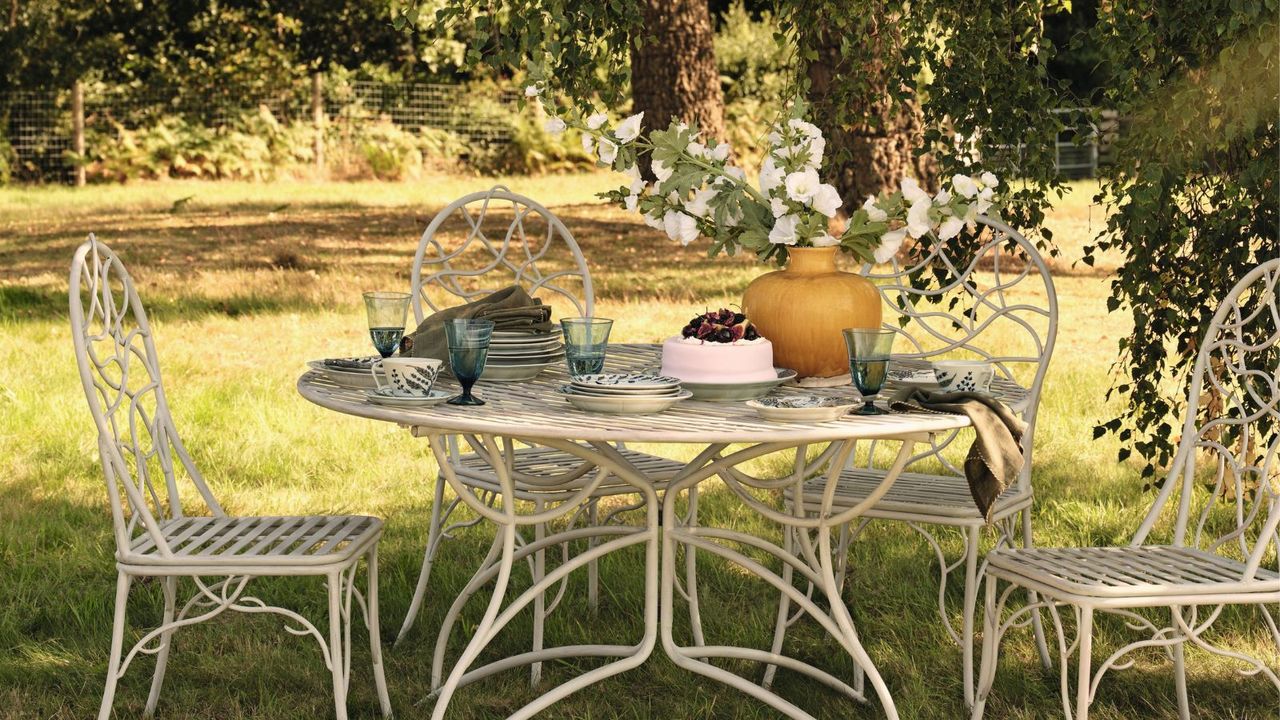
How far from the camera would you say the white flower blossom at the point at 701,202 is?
260 centimetres

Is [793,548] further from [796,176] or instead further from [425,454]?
[425,454]

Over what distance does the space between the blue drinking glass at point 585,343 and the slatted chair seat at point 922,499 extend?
2.04 ft

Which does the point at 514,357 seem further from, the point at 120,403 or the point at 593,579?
the point at 593,579

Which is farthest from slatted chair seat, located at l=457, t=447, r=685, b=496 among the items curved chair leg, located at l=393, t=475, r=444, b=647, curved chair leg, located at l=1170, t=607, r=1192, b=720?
curved chair leg, located at l=1170, t=607, r=1192, b=720

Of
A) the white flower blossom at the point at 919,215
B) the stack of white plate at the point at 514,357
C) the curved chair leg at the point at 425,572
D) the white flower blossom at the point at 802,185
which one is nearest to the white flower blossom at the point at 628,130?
the white flower blossom at the point at 802,185

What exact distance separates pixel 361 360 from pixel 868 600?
1514mm

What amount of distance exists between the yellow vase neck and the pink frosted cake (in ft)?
0.63

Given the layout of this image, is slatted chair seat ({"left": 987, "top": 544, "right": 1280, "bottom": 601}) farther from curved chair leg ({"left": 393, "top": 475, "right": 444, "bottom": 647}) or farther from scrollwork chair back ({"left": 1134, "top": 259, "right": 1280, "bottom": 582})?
curved chair leg ({"left": 393, "top": 475, "right": 444, "bottom": 647})

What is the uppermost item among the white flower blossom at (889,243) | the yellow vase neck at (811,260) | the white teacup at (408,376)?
the white flower blossom at (889,243)

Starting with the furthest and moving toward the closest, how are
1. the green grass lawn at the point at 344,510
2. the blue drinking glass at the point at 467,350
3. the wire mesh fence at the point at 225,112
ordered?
the wire mesh fence at the point at 225,112, the green grass lawn at the point at 344,510, the blue drinking glass at the point at 467,350

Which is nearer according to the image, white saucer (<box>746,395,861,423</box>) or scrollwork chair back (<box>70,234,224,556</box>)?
white saucer (<box>746,395,861,423</box>)

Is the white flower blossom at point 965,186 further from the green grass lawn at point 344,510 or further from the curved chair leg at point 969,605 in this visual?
the green grass lawn at point 344,510

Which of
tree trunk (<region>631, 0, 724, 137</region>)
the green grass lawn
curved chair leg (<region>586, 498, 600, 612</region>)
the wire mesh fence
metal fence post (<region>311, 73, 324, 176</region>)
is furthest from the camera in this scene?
metal fence post (<region>311, 73, 324, 176</region>)

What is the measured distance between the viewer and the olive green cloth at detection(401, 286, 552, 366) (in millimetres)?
2729
